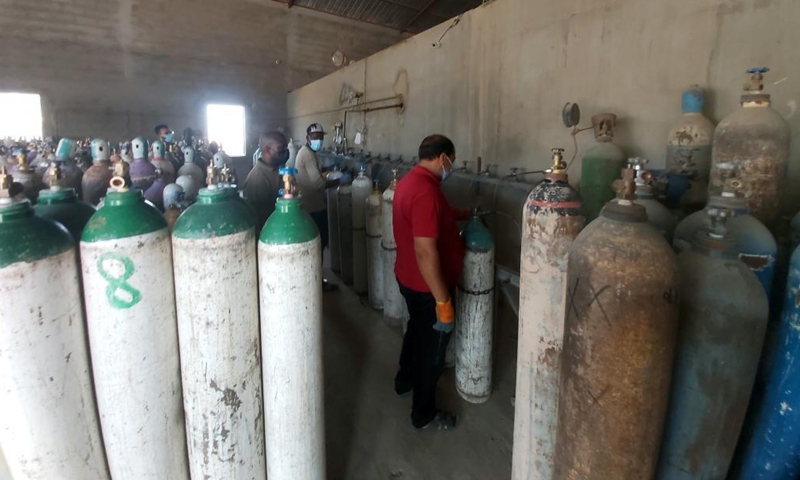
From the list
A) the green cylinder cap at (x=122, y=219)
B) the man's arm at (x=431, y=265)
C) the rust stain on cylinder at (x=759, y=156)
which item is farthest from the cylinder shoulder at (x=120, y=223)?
the rust stain on cylinder at (x=759, y=156)

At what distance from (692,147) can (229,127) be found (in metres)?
9.70

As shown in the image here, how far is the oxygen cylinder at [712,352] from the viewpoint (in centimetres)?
100

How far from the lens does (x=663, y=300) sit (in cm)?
94

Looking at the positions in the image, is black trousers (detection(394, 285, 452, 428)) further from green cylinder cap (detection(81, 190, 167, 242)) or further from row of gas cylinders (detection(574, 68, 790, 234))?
green cylinder cap (detection(81, 190, 167, 242))

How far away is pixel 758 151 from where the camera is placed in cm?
137

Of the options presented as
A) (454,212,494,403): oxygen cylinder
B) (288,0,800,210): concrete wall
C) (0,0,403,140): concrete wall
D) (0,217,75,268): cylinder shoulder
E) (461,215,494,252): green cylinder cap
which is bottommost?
(454,212,494,403): oxygen cylinder

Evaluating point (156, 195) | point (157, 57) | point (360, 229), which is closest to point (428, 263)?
point (156, 195)

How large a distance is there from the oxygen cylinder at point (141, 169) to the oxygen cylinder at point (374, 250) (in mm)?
1418

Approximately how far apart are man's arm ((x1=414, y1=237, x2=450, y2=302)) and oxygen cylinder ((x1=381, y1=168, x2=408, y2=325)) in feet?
3.37

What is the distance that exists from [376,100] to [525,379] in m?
4.49

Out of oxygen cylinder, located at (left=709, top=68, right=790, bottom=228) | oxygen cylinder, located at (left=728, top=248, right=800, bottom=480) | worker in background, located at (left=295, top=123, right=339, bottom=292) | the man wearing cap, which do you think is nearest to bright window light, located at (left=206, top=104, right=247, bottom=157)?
worker in background, located at (left=295, top=123, right=339, bottom=292)

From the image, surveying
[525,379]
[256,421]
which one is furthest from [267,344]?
[525,379]

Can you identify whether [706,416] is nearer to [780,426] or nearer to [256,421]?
[780,426]

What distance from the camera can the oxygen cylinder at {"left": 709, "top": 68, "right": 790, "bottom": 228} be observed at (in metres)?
1.36
